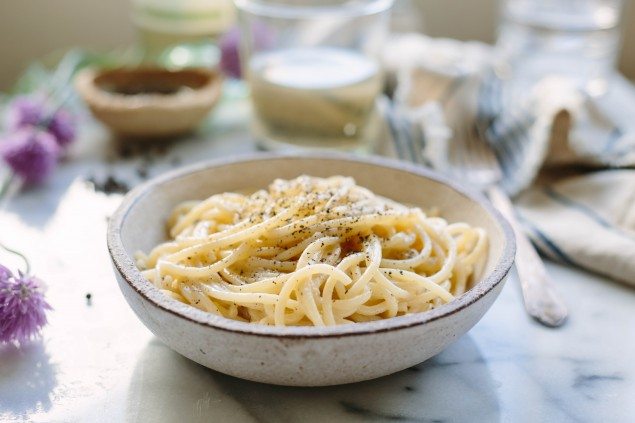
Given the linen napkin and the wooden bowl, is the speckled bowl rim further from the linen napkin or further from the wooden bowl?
the wooden bowl

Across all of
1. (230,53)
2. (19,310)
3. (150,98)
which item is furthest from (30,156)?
(230,53)

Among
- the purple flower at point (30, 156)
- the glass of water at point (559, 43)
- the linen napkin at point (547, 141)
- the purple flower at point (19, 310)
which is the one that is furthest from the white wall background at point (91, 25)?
the purple flower at point (19, 310)

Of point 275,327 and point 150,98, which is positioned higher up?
point 275,327

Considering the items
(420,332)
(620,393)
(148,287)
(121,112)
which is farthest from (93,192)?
(620,393)

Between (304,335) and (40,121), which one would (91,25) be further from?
(304,335)

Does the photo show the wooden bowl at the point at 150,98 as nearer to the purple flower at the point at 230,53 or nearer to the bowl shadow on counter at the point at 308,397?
the purple flower at the point at 230,53

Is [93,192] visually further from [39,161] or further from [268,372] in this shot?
[268,372]
